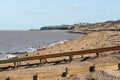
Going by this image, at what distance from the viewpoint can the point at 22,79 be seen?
15.1 metres

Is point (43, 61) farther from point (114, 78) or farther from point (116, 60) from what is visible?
point (114, 78)

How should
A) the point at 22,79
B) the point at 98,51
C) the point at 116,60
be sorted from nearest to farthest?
1. the point at 22,79
2. the point at 116,60
3. the point at 98,51

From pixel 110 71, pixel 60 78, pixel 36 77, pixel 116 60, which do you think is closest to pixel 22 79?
pixel 36 77

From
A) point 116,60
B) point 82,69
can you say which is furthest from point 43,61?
point 82,69

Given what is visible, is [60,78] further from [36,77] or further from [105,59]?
[105,59]

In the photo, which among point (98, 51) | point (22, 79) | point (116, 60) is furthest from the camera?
point (98, 51)

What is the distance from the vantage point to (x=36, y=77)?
49.9ft

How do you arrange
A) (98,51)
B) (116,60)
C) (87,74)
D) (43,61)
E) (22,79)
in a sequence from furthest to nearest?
(43,61)
(98,51)
(116,60)
(87,74)
(22,79)

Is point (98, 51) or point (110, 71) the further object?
point (98, 51)

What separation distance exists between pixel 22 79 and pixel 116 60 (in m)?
10.1

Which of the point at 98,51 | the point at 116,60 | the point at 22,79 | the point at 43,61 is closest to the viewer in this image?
the point at 22,79

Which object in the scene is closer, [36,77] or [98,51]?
[36,77]

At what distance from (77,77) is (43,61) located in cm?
1357

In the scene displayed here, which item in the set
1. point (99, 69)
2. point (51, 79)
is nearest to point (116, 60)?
point (99, 69)
